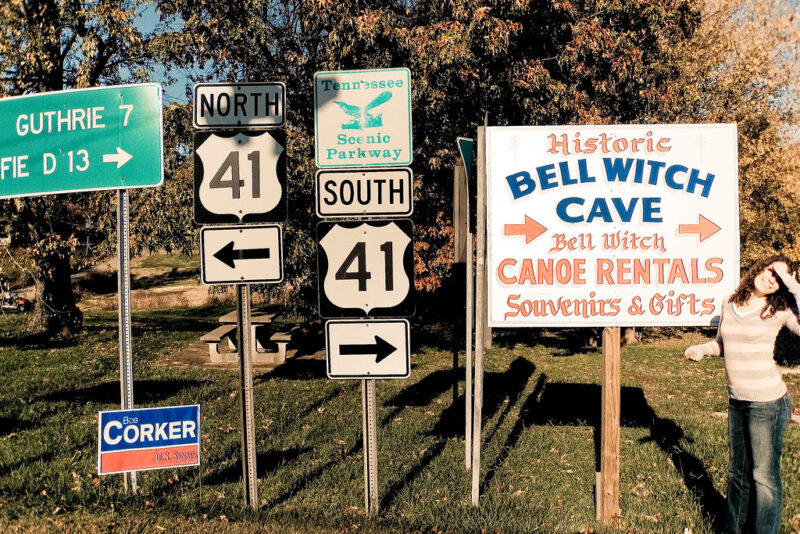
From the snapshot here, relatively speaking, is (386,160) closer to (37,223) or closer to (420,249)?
(420,249)

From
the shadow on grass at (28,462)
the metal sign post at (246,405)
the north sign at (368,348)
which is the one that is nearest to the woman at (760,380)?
A: the north sign at (368,348)

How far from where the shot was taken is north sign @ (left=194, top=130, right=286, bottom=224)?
514cm

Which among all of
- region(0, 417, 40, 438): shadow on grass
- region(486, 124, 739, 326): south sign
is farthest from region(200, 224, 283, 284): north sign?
region(0, 417, 40, 438): shadow on grass

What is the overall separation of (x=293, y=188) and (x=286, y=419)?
5.15 m

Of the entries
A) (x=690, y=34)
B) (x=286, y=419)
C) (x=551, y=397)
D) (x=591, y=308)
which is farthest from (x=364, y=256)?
(x=690, y=34)

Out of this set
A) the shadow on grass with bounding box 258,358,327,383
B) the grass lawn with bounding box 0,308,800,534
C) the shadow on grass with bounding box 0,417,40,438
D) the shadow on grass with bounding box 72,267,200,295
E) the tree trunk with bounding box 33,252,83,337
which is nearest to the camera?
the grass lawn with bounding box 0,308,800,534

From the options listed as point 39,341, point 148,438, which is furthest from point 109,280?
point 148,438

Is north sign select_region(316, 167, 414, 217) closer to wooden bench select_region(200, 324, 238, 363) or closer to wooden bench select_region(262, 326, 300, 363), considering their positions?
wooden bench select_region(262, 326, 300, 363)

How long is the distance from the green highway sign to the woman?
470 centimetres

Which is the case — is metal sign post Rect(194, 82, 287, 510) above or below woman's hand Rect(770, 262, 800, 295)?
above

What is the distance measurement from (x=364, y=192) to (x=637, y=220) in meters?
2.32

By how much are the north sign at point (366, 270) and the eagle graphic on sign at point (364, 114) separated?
0.75 m

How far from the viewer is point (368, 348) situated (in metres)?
5.04

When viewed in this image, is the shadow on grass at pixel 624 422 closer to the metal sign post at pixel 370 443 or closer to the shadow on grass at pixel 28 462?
the metal sign post at pixel 370 443
